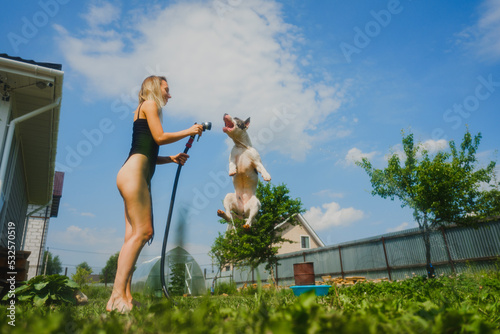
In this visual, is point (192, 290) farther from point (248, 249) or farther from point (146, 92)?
point (146, 92)

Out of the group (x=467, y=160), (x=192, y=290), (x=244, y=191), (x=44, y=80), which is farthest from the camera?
(x=467, y=160)

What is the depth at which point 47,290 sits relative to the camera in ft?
13.5

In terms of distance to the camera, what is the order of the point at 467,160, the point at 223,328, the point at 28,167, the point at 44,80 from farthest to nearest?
the point at 467,160, the point at 28,167, the point at 44,80, the point at 223,328

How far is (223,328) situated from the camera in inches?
40.6

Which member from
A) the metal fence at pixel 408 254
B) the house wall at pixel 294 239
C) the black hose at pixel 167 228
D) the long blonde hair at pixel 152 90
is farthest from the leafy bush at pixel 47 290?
the house wall at pixel 294 239

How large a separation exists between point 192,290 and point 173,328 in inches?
465

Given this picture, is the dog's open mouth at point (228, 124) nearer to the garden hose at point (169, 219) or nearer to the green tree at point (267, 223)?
the garden hose at point (169, 219)

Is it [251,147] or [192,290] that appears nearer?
[251,147]

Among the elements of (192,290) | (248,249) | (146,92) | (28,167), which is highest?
(28,167)

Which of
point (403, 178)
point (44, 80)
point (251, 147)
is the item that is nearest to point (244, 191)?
point (251, 147)

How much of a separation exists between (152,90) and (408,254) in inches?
613

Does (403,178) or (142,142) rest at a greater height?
(403,178)

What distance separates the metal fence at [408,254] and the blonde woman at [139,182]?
8.22m

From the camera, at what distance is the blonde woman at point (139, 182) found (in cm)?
243
